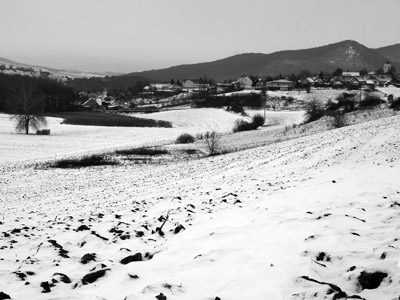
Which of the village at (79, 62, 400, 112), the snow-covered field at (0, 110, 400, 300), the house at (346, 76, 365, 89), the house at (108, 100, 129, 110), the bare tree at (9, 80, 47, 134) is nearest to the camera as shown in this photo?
the snow-covered field at (0, 110, 400, 300)

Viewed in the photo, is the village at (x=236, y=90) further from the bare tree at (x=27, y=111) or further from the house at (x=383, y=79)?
the bare tree at (x=27, y=111)

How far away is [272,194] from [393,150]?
1100 cm

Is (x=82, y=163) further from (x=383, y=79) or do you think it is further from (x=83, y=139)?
(x=383, y=79)

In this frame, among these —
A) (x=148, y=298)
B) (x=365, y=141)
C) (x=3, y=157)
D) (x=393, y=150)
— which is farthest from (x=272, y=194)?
(x=3, y=157)

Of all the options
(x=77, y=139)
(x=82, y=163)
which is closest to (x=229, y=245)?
(x=82, y=163)

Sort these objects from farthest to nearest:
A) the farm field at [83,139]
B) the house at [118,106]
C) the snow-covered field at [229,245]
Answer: the house at [118,106]
the farm field at [83,139]
the snow-covered field at [229,245]

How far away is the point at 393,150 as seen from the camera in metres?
19.0

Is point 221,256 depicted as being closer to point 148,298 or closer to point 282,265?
point 282,265

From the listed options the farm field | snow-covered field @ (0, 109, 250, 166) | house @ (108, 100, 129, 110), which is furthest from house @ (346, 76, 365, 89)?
house @ (108, 100, 129, 110)

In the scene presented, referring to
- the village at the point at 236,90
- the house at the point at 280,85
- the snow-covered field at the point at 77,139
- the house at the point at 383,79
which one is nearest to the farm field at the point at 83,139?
the snow-covered field at the point at 77,139

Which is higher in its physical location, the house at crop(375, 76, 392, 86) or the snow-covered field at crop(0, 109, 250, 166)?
the house at crop(375, 76, 392, 86)

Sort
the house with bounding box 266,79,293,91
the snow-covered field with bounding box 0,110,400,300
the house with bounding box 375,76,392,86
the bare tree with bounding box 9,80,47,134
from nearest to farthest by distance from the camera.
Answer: the snow-covered field with bounding box 0,110,400,300, the bare tree with bounding box 9,80,47,134, the house with bounding box 266,79,293,91, the house with bounding box 375,76,392,86

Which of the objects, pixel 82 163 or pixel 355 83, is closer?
pixel 82 163

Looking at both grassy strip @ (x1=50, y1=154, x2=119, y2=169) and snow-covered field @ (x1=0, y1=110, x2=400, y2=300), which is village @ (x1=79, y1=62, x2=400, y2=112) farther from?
snow-covered field @ (x1=0, y1=110, x2=400, y2=300)
